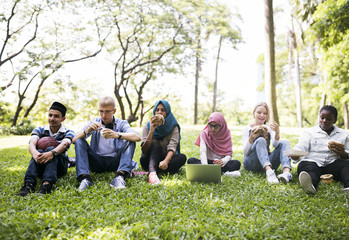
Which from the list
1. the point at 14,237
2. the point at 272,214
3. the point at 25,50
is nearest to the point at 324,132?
the point at 272,214

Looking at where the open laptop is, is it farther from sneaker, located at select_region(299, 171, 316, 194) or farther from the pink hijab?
sneaker, located at select_region(299, 171, 316, 194)

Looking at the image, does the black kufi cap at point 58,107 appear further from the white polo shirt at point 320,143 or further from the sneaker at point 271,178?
the white polo shirt at point 320,143

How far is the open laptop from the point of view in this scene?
10.9 ft

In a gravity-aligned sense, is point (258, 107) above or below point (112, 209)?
above

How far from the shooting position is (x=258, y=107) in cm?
407

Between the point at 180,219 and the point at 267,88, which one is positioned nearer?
the point at 180,219

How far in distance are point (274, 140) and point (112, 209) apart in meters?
2.58

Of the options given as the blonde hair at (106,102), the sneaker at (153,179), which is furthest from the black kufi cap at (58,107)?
the sneaker at (153,179)

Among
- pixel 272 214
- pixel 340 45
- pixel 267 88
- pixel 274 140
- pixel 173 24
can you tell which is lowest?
pixel 272 214

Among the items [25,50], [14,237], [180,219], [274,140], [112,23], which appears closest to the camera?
[14,237]

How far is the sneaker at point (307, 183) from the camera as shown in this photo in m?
2.98

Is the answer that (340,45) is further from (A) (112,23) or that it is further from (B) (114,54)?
(B) (114,54)

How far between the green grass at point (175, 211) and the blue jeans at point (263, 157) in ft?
1.26

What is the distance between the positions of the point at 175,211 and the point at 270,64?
7.44 metres
